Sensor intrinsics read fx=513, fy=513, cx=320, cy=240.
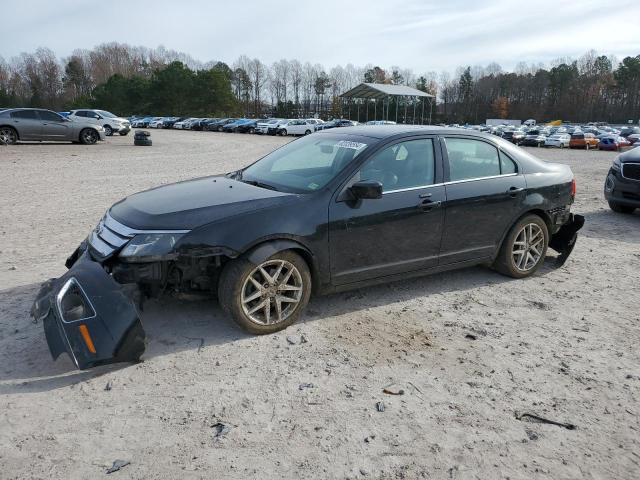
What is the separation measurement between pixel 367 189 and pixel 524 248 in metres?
2.39

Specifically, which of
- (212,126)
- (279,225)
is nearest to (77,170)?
(279,225)

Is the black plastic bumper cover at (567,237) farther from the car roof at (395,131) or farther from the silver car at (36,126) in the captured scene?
the silver car at (36,126)

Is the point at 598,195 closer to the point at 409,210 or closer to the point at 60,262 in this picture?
the point at 409,210

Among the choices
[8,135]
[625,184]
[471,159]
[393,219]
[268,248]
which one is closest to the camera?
[268,248]

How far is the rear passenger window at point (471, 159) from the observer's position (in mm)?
5109

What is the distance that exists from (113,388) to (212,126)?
2171 inches

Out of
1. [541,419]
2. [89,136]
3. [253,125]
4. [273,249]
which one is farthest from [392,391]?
[253,125]

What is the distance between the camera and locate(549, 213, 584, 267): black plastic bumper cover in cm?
611

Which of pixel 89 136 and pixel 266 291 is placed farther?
pixel 89 136

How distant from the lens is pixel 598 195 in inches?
477

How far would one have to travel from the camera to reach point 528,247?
570cm

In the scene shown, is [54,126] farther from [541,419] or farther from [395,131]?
[541,419]

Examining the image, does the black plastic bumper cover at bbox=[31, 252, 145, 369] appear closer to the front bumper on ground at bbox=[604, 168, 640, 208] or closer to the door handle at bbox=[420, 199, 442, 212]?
the door handle at bbox=[420, 199, 442, 212]

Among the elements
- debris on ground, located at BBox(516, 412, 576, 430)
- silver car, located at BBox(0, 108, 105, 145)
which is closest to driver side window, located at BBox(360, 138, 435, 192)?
debris on ground, located at BBox(516, 412, 576, 430)
